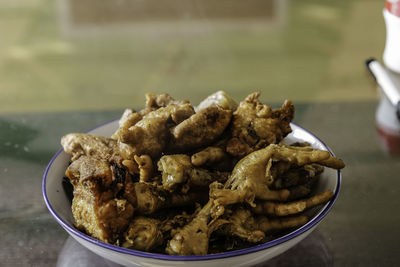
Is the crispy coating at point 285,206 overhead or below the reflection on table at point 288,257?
overhead

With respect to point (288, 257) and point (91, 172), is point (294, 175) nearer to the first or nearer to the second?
point (288, 257)

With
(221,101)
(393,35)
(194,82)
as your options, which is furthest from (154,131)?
(194,82)

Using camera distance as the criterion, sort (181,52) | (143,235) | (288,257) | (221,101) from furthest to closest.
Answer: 1. (181,52)
2. (221,101)
3. (288,257)
4. (143,235)

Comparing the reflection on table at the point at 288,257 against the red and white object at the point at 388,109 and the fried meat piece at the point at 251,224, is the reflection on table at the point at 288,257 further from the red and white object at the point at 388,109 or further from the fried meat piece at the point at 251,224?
the red and white object at the point at 388,109

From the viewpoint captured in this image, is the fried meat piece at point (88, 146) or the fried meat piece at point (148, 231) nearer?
the fried meat piece at point (148, 231)

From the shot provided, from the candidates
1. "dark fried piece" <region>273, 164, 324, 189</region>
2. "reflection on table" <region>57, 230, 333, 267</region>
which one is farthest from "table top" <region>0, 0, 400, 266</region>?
"dark fried piece" <region>273, 164, 324, 189</region>

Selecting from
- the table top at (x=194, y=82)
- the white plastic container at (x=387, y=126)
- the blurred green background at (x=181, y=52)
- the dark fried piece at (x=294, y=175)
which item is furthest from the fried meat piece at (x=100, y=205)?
the blurred green background at (x=181, y=52)

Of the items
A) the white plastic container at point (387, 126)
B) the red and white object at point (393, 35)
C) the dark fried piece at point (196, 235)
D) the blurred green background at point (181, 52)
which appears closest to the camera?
the dark fried piece at point (196, 235)

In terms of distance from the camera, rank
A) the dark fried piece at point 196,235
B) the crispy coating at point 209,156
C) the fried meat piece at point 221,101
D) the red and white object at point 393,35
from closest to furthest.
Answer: the dark fried piece at point 196,235 < the crispy coating at point 209,156 < the fried meat piece at point 221,101 < the red and white object at point 393,35
